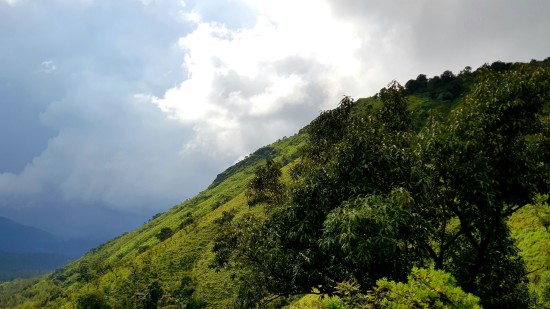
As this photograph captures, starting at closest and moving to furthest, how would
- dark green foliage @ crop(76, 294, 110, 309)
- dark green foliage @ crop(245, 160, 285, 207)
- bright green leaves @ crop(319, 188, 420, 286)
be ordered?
1. bright green leaves @ crop(319, 188, 420, 286)
2. dark green foliage @ crop(245, 160, 285, 207)
3. dark green foliage @ crop(76, 294, 110, 309)

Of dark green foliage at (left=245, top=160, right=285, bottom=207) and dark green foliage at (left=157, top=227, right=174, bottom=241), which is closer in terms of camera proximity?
dark green foliage at (left=245, top=160, right=285, bottom=207)

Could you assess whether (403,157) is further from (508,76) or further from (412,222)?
(508,76)

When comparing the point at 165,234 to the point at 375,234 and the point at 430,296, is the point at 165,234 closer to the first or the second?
the point at 375,234

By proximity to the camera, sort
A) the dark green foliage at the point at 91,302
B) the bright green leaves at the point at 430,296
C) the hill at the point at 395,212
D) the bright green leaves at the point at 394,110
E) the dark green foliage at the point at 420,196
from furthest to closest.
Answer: the dark green foliage at the point at 91,302, the bright green leaves at the point at 394,110, the dark green foliage at the point at 420,196, the hill at the point at 395,212, the bright green leaves at the point at 430,296

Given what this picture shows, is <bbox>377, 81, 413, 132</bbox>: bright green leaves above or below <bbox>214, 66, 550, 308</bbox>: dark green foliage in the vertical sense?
above

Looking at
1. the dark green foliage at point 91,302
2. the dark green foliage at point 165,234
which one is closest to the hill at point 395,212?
the dark green foliage at point 91,302

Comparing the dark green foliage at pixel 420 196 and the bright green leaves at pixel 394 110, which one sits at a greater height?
the bright green leaves at pixel 394 110

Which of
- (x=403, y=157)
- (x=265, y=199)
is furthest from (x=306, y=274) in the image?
(x=265, y=199)

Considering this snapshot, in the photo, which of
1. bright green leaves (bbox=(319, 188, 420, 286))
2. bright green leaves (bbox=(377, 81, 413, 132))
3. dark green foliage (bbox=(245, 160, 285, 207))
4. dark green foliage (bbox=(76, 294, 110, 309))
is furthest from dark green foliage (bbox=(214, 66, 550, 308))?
dark green foliage (bbox=(76, 294, 110, 309))

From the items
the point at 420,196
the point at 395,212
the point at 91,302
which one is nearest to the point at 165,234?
the point at 91,302

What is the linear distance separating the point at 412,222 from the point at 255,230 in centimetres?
938

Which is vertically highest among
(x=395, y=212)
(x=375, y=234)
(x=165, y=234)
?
(x=165, y=234)

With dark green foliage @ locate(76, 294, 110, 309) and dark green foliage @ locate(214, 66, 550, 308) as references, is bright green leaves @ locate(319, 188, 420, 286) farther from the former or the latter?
dark green foliage @ locate(76, 294, 110, 309)

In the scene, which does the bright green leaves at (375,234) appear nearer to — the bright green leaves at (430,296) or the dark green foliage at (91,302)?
the bright green leaves at (430,296)
